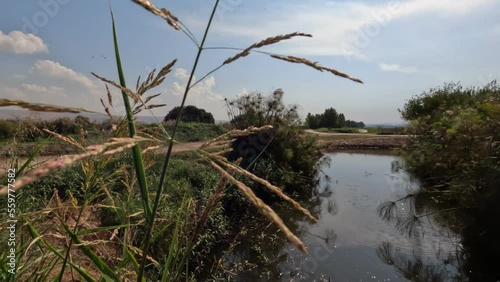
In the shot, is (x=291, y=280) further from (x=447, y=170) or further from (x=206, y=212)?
(x=206, y=212)

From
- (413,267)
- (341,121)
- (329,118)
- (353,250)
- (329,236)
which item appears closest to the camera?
(413,267)

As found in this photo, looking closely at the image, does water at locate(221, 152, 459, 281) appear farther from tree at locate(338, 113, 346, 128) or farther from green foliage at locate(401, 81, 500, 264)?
tree at locate(338, 113, 346, 128)

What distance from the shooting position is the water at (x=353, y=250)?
4.86 metres

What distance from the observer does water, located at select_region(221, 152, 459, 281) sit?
191 inches

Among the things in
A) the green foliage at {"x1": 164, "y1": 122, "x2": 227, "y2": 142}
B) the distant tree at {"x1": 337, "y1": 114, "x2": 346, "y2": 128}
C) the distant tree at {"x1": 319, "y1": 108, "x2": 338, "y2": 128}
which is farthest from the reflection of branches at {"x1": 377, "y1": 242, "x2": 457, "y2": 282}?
the distant tree at {"x1": 337, "y1": 114, "x2": 346, "y2": 128}

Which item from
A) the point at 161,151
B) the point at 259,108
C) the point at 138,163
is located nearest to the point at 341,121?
the point at 259,108

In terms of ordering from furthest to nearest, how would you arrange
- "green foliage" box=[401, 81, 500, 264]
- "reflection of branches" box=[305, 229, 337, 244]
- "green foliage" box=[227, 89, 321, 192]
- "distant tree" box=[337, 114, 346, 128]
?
"distant tree" box=[337, 114, 346, 128]
"green foliage" box=[227, 89, 321, 192]
"reflection of branches" box=[305, 229, 337, 244]
"green foliage" box=[401, 81, 500, 264]

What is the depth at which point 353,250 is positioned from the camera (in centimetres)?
569

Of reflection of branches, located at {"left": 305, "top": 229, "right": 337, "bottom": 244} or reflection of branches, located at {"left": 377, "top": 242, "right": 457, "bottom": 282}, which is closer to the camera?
reflection of branches, located at {"left": 377, "top": 242, "right": 457, "bottom": 282}

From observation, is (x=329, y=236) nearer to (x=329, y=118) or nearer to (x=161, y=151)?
(x=161, y=151)

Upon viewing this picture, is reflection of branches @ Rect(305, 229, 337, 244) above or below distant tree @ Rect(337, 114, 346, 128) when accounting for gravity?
below

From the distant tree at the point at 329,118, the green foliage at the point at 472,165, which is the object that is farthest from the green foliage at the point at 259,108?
the distant tree at the point at 329,118

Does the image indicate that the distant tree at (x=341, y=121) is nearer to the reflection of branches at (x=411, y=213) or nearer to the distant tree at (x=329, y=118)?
the distant tree at (x=329, y=118)

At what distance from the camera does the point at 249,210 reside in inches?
283
